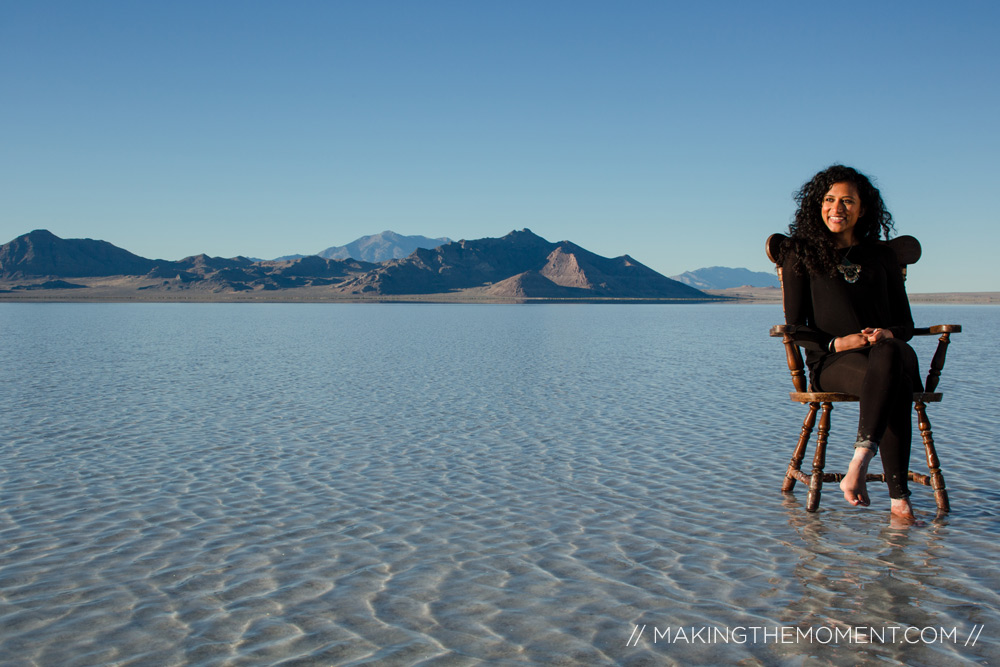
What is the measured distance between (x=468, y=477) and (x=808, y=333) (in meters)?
3.84

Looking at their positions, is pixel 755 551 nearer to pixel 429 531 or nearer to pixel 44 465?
pixel 429 531

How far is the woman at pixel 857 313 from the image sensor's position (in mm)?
5887

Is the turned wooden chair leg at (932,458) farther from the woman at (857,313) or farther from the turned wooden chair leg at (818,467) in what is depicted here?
the turned wooden chair leg at (818,467)

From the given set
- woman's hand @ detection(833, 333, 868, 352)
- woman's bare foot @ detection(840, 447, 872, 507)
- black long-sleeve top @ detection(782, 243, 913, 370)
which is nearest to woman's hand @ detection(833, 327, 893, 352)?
woman's hand @ detection(833, 333, 868, 352)

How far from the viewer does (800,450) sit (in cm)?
714

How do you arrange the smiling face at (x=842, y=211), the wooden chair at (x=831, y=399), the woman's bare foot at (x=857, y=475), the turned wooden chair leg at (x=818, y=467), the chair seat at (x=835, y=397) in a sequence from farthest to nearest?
1. the turned wooden chair leg at (x=818, y=467)
2. the smiling face at (x=842, y=211)
3. the wooden chair at (x=831, y=399)
4. the chair seat at (x=835, y=397)
5. the woman's bare foot at (x=857, y=475)

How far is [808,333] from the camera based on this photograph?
646cm

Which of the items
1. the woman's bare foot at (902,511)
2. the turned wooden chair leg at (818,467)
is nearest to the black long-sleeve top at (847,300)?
the turned wooden chair leg at (818,467)

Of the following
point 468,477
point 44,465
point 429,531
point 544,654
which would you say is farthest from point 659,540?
point 44,465

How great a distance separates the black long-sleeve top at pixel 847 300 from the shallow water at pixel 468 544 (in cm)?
152

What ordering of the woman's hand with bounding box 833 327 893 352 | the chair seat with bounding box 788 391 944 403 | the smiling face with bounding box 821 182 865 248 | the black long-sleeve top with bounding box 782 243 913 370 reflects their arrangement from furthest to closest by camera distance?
the smiling face with bounding box 821 182 865 248 < the black long-sleeve top with bounding box 782 243 913 370 < the chair seat with bounding box 788 391 944 403 < the woman's hand with bounding box 833 327 893 352

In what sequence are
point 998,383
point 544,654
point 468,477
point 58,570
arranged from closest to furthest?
1. point 544,654
2. point 58,570
3. point 468,477
4. point 998,383

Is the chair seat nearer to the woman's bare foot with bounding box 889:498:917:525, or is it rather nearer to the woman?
the woman

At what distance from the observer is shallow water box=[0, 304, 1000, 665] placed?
429cm
